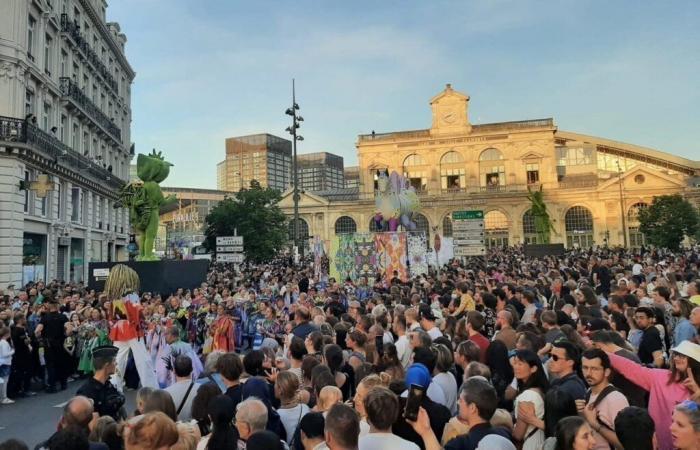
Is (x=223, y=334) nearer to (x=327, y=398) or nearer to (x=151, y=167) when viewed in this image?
(x=327, y=398)

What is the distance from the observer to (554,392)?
3.40 m

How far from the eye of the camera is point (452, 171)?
2431 inches

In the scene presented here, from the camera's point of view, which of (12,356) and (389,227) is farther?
(389,227)

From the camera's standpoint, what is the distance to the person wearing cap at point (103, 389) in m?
4.70

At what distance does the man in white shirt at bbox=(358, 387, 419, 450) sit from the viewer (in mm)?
3178

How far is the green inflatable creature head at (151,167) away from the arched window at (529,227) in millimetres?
47689

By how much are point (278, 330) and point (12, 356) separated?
5540 millimetres

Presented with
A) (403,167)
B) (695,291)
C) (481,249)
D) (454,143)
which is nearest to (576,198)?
(454,143)

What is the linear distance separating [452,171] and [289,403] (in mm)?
59890

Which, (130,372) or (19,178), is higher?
(19,178)

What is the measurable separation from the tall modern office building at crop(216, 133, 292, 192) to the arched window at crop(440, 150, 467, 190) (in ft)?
290

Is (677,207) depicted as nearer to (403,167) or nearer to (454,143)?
(454,143)

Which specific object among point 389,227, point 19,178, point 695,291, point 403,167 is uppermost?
point 403,167

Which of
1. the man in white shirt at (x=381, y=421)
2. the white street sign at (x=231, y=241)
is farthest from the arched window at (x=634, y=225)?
the man in white shirt at (x=381, y=421)
